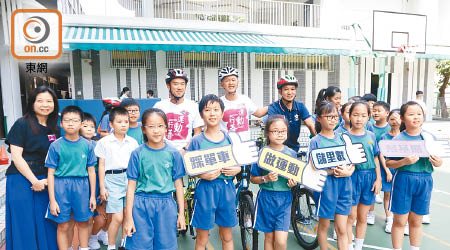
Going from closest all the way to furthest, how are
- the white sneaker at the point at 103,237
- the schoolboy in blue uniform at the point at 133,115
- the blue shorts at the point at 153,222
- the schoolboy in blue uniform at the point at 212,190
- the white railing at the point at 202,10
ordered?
the blue shorts at the point at 153,222 < the schoolboy in blue uniform at the point at 212,190 < the schoolboy in blue uniform at the point at 133,115 < the white sneaker at the point at 103,237 < the white railing at the point at 202,10

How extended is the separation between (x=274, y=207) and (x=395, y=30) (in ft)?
32.8

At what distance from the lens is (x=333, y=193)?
276 centimetres

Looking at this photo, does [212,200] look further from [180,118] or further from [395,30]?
[395,30]

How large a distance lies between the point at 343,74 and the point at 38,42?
37.4 feet

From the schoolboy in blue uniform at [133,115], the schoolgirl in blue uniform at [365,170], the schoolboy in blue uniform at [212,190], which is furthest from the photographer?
the schoolboy in blue uniform at [133,115]

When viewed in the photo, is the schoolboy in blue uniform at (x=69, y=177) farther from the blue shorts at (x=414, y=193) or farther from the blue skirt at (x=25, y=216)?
the blue shorts at (x=414, y=193)

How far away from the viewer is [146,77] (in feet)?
35.8

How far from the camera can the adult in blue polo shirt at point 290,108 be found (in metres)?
3.14

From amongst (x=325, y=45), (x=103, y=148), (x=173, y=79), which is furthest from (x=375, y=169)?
(x=325, y=45)

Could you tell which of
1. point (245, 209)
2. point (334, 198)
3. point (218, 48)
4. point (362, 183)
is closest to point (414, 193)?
point (362, 183)

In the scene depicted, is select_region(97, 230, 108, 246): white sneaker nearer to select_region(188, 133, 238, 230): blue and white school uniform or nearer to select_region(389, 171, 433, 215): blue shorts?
select_region(188, 133, 238, 230): blue and white school uniform

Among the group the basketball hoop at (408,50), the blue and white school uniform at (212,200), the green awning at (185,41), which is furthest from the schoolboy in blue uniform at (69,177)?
the basketball hoop at (408,50)

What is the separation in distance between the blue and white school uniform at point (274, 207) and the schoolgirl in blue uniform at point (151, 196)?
76cm

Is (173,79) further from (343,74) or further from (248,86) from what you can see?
(343,74)
